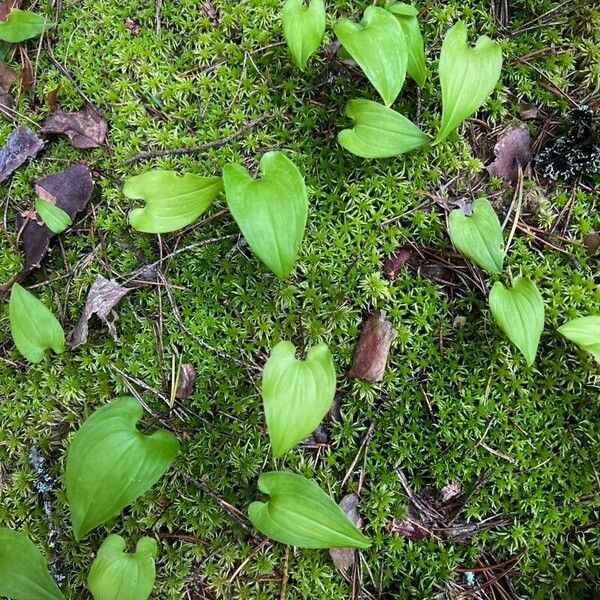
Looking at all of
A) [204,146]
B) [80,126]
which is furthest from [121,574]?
[80,126]

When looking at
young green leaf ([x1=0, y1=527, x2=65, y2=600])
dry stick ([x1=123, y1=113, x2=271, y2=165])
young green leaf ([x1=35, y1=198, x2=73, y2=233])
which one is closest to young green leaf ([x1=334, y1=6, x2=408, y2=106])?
dry stick ([x1=123, y1=113, x2=271, y2=165])

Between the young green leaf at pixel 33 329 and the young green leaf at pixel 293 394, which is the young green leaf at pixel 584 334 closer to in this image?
the young green leaf at pixel 293 394

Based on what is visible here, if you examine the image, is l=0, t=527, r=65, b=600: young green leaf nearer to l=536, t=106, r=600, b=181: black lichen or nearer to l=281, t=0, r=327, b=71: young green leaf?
l=281, t=0, r=327, b=71: young green leaf

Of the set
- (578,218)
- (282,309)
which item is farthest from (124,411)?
(578,218)

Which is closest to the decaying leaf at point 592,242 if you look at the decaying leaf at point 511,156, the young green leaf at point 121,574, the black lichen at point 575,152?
the black lichen at point 575,152

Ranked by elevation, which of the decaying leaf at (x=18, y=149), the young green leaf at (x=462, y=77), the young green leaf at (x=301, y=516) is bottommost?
the young green leaf at (x=301, y=516)

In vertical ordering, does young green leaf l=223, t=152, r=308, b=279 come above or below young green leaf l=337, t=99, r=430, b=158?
below

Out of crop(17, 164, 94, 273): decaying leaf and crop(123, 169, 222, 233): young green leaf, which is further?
crop(17, 164, 94, 273): decaying leaf
